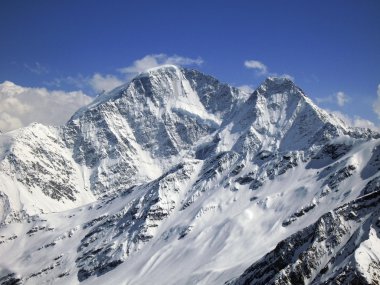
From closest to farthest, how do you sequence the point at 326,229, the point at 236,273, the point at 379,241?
the point at 379,241 → the point at 326,229 → the point at 236,273

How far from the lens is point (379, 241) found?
101 meters

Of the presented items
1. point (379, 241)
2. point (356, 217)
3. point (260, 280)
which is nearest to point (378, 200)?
point (356, 217)

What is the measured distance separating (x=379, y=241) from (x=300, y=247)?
827 inches

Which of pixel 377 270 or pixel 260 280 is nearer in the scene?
pixel 377 270

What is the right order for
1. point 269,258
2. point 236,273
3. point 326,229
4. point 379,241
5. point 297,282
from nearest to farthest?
point 379,241 < point 297,282 < point 326,229 < point 269,258 < point 236,273

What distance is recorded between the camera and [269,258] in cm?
12512

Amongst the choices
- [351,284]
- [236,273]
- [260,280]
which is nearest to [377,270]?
[351,284]

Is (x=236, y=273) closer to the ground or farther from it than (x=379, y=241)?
farther from it

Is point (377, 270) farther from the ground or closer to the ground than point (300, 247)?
closer to the ground

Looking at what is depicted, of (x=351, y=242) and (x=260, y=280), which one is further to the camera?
(x=260, y=280)

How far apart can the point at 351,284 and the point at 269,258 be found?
33.9 meters

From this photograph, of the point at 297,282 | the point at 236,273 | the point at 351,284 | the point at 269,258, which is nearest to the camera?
the point at 351,284

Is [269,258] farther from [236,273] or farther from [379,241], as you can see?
[236,273]

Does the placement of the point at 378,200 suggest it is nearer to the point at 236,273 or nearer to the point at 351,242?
the point at 351,242
